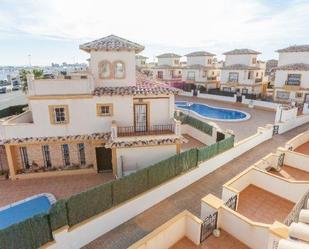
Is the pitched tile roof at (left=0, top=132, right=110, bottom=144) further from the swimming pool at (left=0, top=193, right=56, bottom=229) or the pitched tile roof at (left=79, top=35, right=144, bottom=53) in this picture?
the pitched tile roof at (left=79, top=35, right=144, bottom=53)

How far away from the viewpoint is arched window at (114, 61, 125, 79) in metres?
18.5

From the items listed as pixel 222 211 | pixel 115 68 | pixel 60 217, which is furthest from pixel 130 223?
pixel 115 68

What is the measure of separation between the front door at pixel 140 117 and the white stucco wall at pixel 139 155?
214 cm

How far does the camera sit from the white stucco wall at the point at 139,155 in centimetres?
1761

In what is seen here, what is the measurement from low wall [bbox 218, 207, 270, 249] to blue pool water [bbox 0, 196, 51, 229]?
11.1 meters

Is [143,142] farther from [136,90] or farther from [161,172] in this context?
[136,90]

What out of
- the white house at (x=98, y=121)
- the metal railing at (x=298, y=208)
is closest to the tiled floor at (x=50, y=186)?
the white house at (x=98, y=121)

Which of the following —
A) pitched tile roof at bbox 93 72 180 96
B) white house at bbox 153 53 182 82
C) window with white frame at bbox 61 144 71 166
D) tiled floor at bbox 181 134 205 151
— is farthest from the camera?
white house at bbox 153 53 182 82

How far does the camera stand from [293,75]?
38281mm

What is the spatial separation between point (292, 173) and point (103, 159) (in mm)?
14901

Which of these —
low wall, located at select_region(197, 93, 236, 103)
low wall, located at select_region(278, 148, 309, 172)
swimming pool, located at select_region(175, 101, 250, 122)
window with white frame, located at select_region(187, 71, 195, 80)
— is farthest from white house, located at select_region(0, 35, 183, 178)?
window with white frame, located at select_region(187, 71, 195, 80)

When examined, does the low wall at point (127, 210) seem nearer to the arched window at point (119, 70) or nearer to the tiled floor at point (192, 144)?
the tiled floor at point (192, 144)

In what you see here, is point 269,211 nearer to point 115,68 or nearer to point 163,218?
point 163,218

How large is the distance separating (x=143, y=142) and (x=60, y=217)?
8044 millimetres
